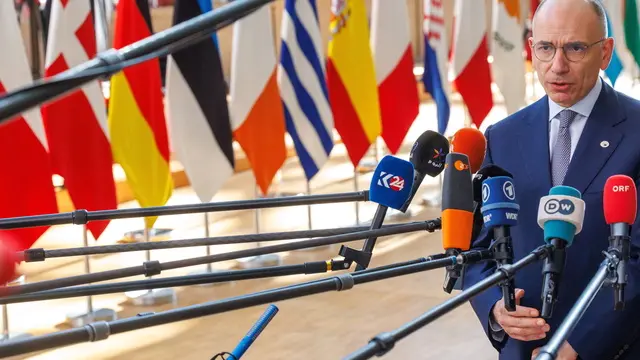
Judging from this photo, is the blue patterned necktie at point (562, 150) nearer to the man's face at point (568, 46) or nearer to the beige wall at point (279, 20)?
the man's face at point (568, 46)

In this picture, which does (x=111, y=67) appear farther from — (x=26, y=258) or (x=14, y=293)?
(x=26, y=258)

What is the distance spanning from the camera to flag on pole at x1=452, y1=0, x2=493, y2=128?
7.90 metres

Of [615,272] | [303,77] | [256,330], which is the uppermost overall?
[303,77]

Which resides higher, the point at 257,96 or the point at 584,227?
the point at 257,96

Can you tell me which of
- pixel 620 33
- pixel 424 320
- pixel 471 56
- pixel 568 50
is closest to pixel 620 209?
pixel 568 50

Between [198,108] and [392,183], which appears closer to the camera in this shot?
[392,183]

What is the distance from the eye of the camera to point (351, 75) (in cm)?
691

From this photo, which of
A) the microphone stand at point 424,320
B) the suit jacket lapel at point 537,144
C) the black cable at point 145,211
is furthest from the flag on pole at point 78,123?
the microphone stand at point 424,320

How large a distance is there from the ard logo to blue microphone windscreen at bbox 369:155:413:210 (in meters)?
5.16

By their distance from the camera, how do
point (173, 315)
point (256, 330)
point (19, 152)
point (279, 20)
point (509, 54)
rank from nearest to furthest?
point (173, 315) < point (256, 330) < point (19, 152) < point (509, 54) < point (279, 20)

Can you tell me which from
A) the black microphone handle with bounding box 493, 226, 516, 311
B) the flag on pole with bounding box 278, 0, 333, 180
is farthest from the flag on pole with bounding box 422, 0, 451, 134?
the black microphone handle with bounding box 493, 226, 516, 311

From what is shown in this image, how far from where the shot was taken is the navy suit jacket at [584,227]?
6.58ft

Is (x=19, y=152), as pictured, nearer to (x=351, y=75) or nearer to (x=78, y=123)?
(x=78, y=123)

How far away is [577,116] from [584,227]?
266 millimetres
